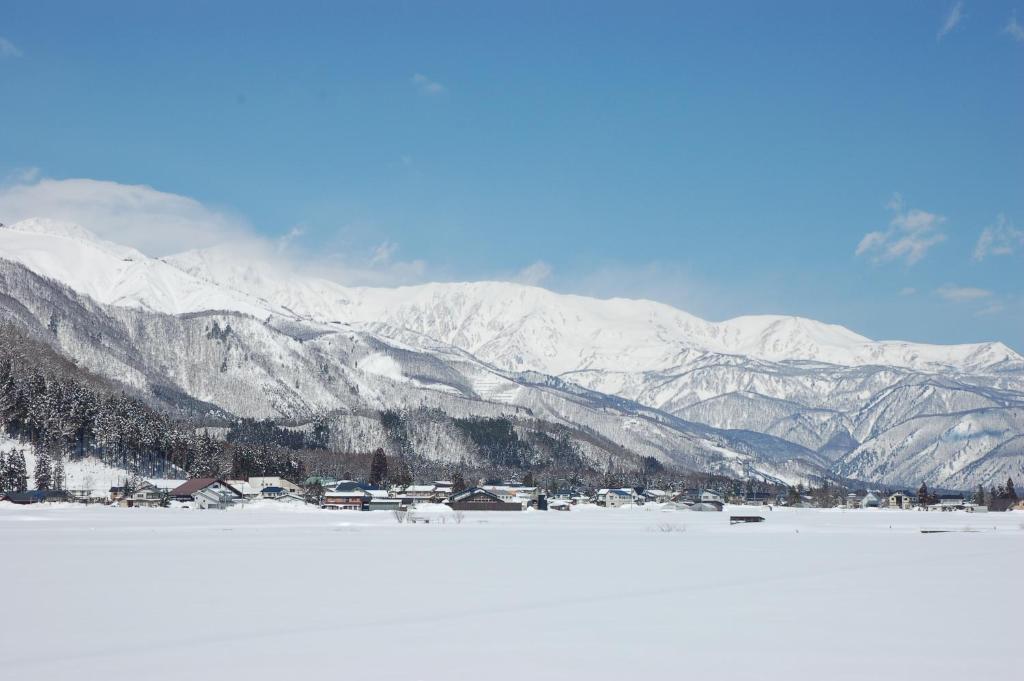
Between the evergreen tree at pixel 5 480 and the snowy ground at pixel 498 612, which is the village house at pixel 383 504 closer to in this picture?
the evergreen tree at pixel 5 480

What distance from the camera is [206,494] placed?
150 m

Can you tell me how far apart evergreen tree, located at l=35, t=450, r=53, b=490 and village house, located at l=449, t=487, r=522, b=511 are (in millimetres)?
53538

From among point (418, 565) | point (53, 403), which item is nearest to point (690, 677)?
point (418, 565)

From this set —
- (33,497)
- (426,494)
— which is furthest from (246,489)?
(33,497)

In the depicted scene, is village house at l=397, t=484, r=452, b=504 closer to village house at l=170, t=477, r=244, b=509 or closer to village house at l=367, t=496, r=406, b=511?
village house at l=367, t=496, r=406, b=511

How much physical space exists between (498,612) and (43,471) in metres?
123

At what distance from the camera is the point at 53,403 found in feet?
Answer: 507

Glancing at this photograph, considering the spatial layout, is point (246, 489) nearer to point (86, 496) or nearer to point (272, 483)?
point (272, 483)

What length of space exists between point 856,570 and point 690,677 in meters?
28.0

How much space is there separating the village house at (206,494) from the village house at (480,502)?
3148 centimetres

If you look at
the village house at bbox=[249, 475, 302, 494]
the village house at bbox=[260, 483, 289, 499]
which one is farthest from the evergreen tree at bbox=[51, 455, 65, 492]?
the village house at bbox=[249, 475, 302, 494]

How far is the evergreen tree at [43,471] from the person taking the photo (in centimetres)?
13888

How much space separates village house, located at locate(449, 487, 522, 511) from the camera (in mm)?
161250

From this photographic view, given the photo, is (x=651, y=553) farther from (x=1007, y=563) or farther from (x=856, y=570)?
(x=1007, y=563)
